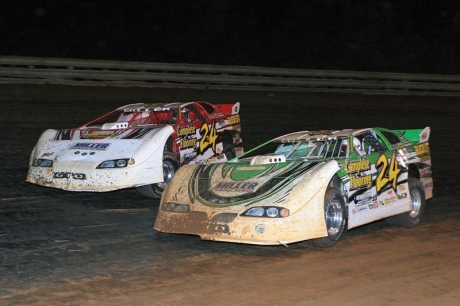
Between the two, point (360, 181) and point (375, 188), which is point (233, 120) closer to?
point (375, 188)

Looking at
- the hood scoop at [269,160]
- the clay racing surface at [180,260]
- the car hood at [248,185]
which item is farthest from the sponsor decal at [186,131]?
the hood scoop at [269,160]

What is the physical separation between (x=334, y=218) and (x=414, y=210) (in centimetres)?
183

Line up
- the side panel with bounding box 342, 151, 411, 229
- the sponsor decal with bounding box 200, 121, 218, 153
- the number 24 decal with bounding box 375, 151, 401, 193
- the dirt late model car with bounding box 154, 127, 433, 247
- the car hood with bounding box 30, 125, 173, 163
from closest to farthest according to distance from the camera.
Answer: the dirt late model car with bounding box 154, 127, 433, 247 < the side panel with bounding box 342, 151, 411, 229 < the number 24 decal with bounding box 375, 151, 401, 193 < the car hood with bounding box 30, 125, 173, 163 < the sponsor decal with bounding box 200, 121, 218, 153

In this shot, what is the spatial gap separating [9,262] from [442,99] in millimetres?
19009

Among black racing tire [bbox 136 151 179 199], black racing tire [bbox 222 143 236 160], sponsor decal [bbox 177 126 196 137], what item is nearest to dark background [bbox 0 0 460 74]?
black racing tire [bbox 222 143 236 160]

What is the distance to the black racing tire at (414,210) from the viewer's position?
8.52 m

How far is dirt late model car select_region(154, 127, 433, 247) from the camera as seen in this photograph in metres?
6.81

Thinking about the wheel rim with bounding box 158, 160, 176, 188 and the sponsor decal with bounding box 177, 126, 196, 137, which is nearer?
the wheel rim with bounding box 158, 160, 176, 188

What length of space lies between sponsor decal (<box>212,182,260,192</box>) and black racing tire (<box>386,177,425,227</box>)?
2192 mm

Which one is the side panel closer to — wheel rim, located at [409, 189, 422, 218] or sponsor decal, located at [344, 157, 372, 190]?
sponsor decal, located at [344, 157, 372, 190]

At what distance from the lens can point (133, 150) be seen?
939 centimetres

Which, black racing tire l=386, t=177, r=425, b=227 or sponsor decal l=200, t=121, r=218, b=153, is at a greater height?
sponsor decal l=200, t=121, r=218, b=153

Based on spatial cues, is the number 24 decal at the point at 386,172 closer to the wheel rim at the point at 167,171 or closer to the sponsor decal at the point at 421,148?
the sponsor decal at the point at 421,148

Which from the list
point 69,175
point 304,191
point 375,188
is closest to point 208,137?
point 69,175
